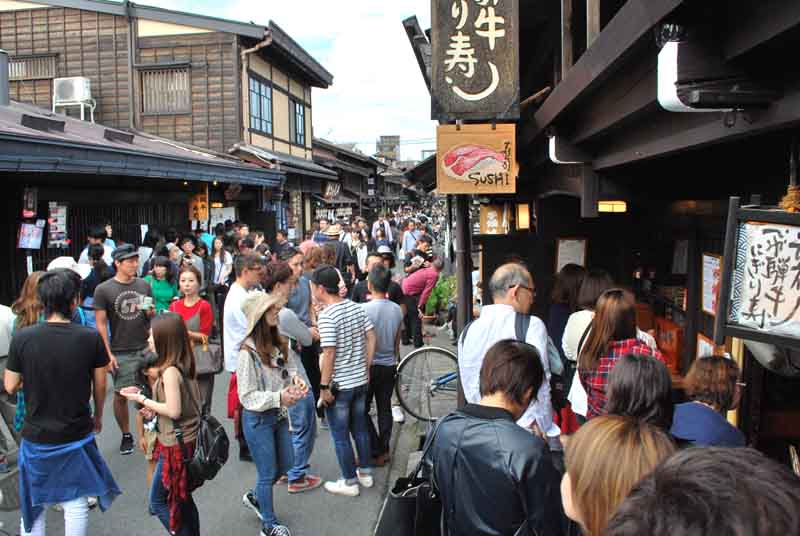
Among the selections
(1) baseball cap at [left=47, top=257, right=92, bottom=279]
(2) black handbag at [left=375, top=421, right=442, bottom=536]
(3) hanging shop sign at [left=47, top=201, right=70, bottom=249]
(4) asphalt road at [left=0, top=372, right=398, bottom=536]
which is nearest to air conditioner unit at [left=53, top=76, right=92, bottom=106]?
(3) hanging shop sign at [left=47, top=201, right=70, bottom=249]

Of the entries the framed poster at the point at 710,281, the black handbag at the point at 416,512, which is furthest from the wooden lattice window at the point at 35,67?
the black handbag at the point at 416,512

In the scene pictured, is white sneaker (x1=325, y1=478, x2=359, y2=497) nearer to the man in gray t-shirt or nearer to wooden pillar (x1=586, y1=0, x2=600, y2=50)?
the man in gray t-shirt

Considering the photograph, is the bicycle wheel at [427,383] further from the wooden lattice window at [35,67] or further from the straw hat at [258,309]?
the wooden lattice window at [35,67]

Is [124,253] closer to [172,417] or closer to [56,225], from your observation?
[172,417]

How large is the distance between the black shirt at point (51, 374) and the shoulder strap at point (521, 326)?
2.78m

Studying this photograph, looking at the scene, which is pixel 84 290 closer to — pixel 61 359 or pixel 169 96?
pixel 61 359

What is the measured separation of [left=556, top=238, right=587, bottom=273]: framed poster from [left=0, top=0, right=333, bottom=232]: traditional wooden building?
13.6 metres

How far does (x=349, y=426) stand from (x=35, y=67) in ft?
66.9

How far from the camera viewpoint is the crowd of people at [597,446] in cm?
111

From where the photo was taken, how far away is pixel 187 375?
4273 millimetres

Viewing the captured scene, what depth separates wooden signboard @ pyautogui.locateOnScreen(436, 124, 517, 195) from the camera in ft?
19.1

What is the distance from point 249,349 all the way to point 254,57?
62.8ft

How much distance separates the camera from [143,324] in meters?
6.61

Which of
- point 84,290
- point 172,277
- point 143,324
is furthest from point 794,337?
point 84,290
